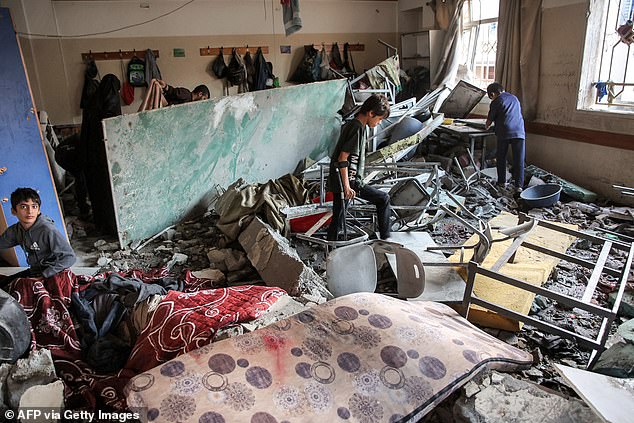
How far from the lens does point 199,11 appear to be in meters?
9.48

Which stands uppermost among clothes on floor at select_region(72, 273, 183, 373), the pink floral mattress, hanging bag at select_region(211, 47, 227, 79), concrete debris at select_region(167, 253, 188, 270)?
hanging bag at select_region(211, 47, 227, 79)

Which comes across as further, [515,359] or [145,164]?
[145,164]

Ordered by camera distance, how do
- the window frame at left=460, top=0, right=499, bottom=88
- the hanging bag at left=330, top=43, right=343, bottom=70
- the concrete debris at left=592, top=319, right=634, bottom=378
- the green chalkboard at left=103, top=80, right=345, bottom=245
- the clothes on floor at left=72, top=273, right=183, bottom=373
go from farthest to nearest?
the hanging bag at left=330, top=43, right=343, bottom=70
the window frame at left=460, top=0, right=499, bottom=88
the green chalkboard at left=103, top=80, right=345, bottom=245
the clothes on floor at left=72, top=273, right=183, bottom=373
the concrete debris at left=592, top=319, right=634, bottom=378

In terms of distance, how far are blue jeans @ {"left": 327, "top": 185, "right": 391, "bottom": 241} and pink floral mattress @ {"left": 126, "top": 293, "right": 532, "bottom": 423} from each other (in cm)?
221

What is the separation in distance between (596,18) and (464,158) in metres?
2.59

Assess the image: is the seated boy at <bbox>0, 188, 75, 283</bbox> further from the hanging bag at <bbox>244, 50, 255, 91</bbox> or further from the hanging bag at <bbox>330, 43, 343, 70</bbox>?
the hanging bag at <bbox>330, 43, 343, 70</bbox>

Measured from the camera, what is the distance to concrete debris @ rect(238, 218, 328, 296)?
11.7ft

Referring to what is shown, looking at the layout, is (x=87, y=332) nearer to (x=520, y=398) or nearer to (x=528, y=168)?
(x=520, y=398)

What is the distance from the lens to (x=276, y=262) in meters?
3.91

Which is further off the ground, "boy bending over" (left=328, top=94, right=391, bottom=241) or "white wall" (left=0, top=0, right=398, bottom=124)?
"white wall" (left=0, top=0, right=398, bottom=124)

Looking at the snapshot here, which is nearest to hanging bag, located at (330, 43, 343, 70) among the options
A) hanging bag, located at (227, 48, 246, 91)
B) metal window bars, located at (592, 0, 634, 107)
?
hanging bag, located at (227, 48, 246, 91)

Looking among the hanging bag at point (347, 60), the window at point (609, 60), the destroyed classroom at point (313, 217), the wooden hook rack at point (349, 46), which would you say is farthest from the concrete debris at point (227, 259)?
the hanging bag at point (347, 60)

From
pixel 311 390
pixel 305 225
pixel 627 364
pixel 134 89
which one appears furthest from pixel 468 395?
pixel 134 89

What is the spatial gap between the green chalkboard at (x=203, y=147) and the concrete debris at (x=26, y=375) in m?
2.36
